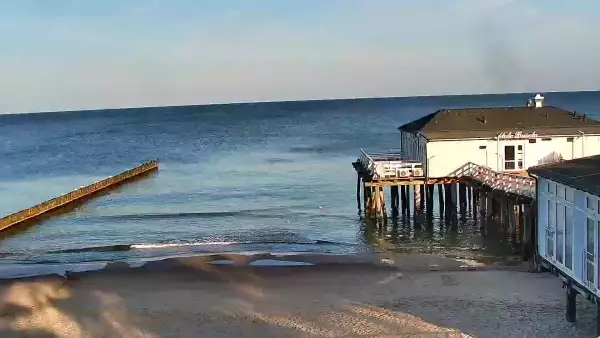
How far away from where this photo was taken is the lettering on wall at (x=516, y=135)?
34.5 meters

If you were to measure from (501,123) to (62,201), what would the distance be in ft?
92.7

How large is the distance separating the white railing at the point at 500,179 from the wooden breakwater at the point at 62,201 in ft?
80.2

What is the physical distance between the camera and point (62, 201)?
4712 cm

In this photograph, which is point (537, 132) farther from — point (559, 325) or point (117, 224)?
point (117, 224)

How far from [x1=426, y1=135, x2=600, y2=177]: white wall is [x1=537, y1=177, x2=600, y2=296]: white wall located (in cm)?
1525

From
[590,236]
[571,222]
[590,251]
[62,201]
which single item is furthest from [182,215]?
[590,236]

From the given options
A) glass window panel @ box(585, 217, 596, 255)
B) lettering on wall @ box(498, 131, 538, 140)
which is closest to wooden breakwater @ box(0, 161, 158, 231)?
lettering on wall @ box(498, 131, 538, 140)

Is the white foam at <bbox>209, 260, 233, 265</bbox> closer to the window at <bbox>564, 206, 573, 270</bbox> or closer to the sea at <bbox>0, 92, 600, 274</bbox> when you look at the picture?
the sea at <bbox>0, 92, 600, 274</bbox>

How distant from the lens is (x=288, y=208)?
44031 mm

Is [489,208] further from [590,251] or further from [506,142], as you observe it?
[590,251]

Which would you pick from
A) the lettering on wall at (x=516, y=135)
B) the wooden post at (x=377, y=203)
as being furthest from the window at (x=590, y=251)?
the wooden post at (x=377, y=203)

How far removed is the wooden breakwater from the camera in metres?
40.4

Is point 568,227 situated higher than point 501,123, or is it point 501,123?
point 501,123

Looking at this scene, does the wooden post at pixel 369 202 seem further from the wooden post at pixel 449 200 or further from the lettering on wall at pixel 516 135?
the lettering on wall at pixel 516 135
